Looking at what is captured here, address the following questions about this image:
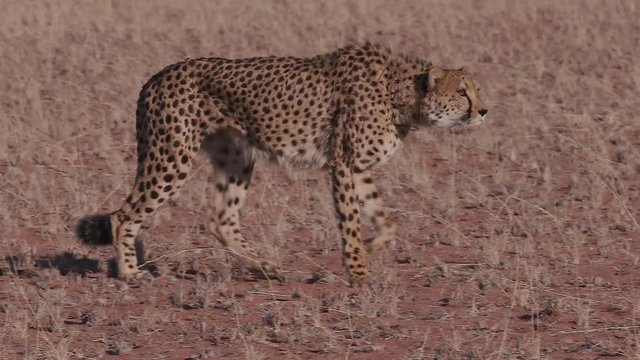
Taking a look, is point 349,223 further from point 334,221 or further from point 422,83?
point 334,221

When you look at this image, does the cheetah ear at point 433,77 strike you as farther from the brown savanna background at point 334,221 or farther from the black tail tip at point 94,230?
the black tail tip at point 94,230

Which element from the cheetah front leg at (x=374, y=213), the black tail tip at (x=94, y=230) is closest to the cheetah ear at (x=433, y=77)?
the cheetah front leg at (x=374, y=213)

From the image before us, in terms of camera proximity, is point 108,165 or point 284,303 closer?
point 284,303

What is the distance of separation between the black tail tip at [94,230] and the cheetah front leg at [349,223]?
124 centimetres

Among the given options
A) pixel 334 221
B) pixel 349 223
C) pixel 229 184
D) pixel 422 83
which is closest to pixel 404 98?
pixel 422 83

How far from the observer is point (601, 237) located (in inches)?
315

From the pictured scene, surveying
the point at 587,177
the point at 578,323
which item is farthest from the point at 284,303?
the point at 587,177

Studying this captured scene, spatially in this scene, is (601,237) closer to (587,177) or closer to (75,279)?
(587,177)

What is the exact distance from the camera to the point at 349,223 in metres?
7.00

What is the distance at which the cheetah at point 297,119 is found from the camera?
7.14 meters

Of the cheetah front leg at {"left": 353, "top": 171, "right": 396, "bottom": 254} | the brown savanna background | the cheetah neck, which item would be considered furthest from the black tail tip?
the cheetah neck

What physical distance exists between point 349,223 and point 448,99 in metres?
0.87

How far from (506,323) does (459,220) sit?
2.74m

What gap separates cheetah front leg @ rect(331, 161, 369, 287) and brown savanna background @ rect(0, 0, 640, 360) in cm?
12
